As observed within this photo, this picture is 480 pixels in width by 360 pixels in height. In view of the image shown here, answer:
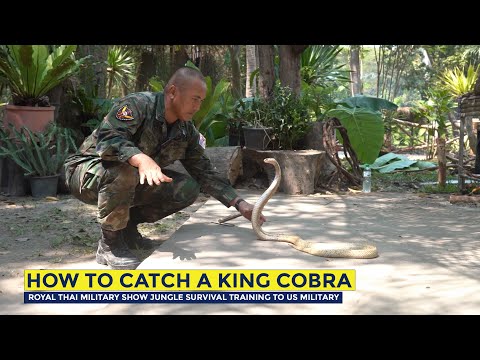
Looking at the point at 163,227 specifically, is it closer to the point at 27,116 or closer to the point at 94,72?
the point at 27,116

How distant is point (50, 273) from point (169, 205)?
2.74ft

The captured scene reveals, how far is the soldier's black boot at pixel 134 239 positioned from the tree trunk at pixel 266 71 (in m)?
3.75

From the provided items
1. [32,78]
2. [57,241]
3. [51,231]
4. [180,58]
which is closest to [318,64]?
[180,58]

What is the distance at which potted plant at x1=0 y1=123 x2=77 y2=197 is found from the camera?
6020 millimetres

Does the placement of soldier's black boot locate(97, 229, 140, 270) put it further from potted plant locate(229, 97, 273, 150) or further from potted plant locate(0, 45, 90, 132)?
potted plant locate(0, 45, 90, 132)

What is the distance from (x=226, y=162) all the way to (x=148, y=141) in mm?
2688

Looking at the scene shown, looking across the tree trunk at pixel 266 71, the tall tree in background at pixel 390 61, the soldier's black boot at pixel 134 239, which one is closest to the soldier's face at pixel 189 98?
the soldier's black boot at pixel 134 239

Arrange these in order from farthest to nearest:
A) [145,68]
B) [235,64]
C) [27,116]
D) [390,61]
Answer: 1. [390,61]
2. [145,68]
3. [235,64]
4. [27,116]

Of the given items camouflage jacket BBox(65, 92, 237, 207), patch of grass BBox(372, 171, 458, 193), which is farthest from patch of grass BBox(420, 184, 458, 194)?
camouflage jacket BBox(65, 92, 237, 207)

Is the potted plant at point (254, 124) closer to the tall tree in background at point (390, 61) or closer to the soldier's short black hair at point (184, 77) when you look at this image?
the soldier's short black hair at point (184, 77)

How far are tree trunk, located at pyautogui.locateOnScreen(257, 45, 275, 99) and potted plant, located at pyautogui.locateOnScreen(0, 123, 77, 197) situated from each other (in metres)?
2.54

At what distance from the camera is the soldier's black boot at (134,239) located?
Answer: 3828 mm

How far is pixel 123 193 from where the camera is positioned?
3.16 meters

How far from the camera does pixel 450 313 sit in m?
2.20
